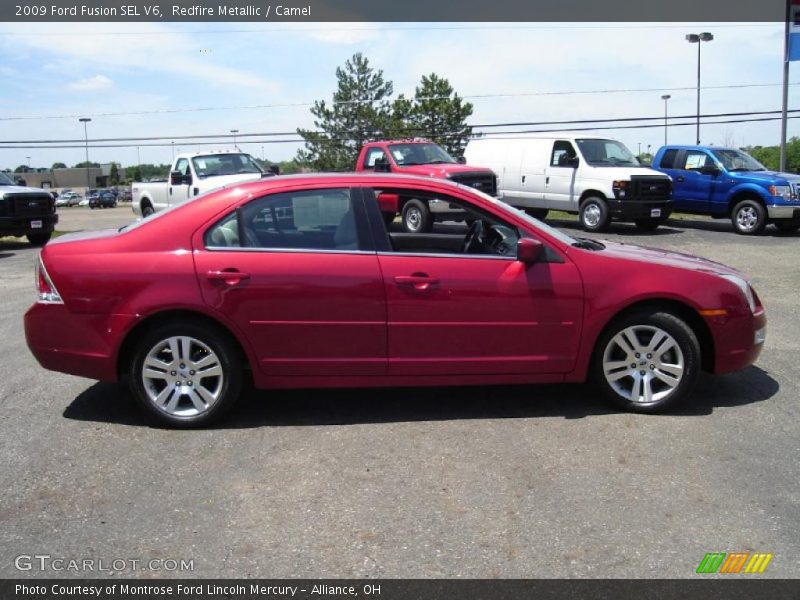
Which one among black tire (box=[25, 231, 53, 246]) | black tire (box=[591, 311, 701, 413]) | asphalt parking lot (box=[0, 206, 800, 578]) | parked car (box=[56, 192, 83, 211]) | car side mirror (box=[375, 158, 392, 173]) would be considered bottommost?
asphalt parking lot (box=[0, 206, 800, 578])

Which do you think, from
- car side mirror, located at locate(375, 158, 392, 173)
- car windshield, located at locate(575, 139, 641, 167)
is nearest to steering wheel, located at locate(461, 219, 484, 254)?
car side mirror, located at locate(375, 158, 392, 173)

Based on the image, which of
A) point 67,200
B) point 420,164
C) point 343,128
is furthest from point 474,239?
point 67,200

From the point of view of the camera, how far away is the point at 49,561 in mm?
3209

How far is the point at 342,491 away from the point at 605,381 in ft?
6.69

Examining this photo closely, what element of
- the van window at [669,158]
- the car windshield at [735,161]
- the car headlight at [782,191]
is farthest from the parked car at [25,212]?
the car headlight at [782,191]

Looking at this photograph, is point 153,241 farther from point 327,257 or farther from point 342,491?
point 342,491

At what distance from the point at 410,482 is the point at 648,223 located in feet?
49.1

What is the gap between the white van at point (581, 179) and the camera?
16344 mm

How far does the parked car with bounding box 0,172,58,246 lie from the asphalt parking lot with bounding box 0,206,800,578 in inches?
460

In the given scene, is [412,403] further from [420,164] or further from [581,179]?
[581,179]

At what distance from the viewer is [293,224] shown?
484 cm

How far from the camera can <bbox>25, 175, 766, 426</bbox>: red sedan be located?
184 inches

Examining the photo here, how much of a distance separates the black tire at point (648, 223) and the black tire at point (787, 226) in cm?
244

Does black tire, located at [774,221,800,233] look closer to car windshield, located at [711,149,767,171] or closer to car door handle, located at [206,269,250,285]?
car windshield, located at [711,149,767,171]
